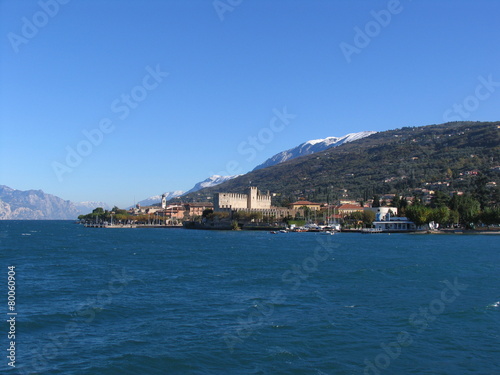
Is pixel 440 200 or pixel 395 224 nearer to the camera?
pixel 440 200

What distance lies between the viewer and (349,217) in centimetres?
9756

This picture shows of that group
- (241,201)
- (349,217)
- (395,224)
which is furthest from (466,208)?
(241,201)

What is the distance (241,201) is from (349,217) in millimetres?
28889

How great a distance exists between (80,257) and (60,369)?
2679 centimetres

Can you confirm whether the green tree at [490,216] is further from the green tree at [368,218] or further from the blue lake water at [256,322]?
the blue lake water at [256,322]

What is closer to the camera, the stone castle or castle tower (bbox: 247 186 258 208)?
the stone castle

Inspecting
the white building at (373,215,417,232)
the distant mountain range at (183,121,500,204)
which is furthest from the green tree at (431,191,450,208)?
the distant mountain range at (183,121,500,204)

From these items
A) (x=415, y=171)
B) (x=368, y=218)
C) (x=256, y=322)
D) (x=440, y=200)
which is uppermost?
(x=415, y=171)

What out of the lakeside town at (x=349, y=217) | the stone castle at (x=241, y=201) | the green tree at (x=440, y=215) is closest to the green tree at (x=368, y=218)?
the lakeside town at (x=349, y=217)

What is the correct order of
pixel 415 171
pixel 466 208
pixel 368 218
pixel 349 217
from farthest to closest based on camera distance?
1. pixel 415 171
2. pixel 349 217
3. pixel 368 218
4. pixel 466 208

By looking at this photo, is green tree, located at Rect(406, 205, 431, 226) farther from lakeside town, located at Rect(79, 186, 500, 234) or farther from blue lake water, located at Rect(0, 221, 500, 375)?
blue lake water, located at Rect(0, 221, 500, 375)

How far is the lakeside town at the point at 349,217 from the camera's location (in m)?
77.5

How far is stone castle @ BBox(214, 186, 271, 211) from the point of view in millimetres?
114375

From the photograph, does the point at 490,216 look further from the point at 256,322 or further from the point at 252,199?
the point at 256,322
